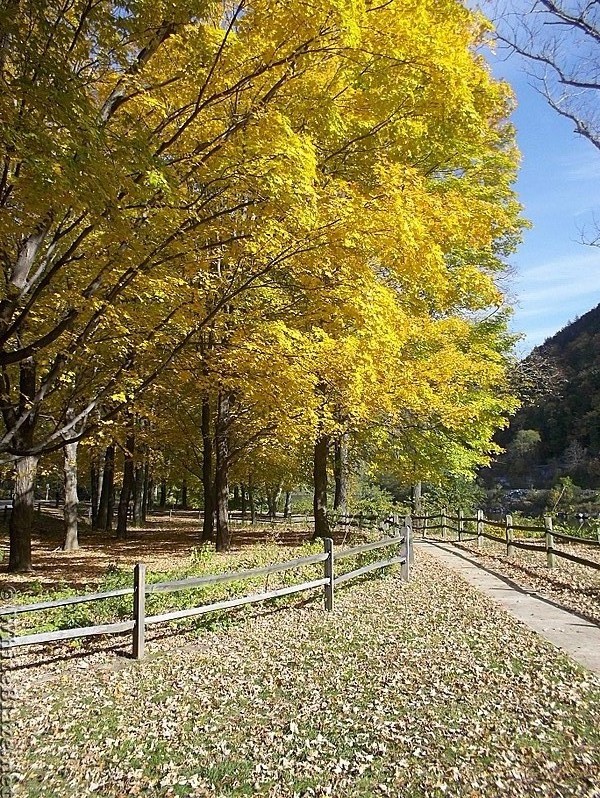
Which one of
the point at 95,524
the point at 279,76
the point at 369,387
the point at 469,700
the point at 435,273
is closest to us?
the point at 469,700

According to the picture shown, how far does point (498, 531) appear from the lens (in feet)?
74.9

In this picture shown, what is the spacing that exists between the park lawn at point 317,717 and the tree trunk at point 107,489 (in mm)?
17385

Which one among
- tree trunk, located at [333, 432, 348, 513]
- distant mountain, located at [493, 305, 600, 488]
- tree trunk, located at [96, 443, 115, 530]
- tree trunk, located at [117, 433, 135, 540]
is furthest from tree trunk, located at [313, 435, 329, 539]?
distant mountain, located at [493, 305, 600, 488]

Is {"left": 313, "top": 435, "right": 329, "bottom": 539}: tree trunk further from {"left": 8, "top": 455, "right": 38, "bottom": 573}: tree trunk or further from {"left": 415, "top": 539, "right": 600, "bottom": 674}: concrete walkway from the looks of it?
{"left": 8, "top": 455, "right": 38, "bottom": 573}: tree trunk

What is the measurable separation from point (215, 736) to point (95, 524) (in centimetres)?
2446

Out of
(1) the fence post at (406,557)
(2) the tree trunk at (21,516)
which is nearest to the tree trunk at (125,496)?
(2) the tree trunk at (21,516)

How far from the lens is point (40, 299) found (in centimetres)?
807

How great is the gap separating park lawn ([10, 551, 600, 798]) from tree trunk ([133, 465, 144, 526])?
22548 millimetres

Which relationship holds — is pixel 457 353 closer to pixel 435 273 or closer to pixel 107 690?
pixel 435 273

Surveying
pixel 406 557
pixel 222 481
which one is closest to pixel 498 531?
pixel 406 557

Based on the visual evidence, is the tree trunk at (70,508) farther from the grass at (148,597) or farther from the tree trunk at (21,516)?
the grass at (148,597)

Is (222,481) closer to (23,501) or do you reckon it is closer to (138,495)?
(23,501)

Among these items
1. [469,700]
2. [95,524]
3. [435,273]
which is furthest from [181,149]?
[95,524]

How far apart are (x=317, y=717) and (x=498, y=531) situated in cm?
1976
